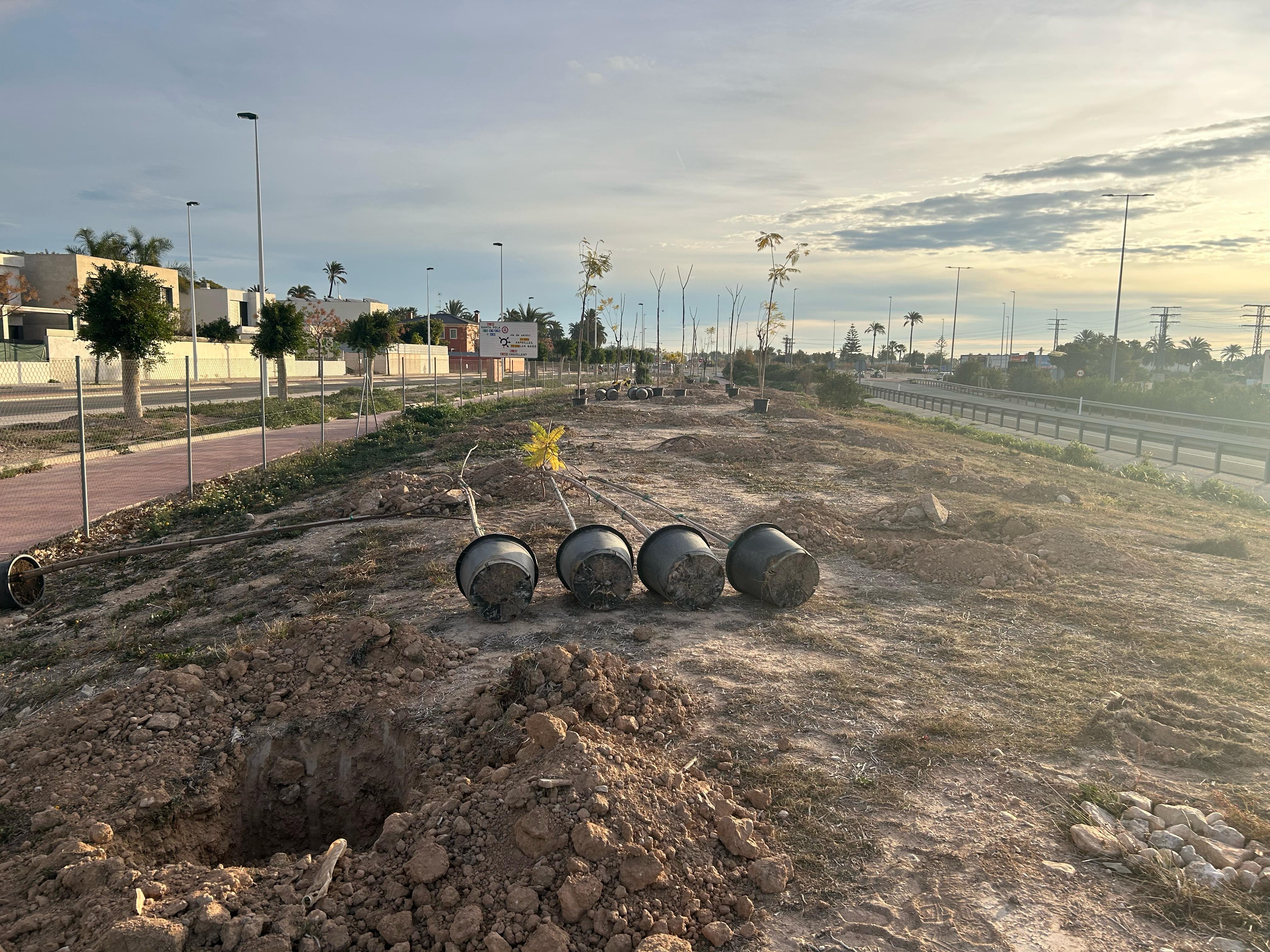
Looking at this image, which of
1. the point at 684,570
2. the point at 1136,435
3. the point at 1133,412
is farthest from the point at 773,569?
the point at 1133,412

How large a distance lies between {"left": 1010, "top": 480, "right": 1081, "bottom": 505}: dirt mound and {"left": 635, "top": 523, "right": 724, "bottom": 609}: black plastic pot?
855cm

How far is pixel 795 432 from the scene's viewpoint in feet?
76.2

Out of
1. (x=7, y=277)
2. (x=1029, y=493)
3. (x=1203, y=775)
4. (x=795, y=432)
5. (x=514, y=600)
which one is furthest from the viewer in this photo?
(x=7, y=277)

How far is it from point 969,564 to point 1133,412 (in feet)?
116

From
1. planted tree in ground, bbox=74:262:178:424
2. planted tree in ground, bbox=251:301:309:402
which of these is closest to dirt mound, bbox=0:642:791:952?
planted tree in ground, bbox=74:262:178:424

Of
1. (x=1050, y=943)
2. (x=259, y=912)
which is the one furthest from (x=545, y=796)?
(x=1050, y=943)

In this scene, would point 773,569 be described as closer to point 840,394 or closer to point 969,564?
point 969,564

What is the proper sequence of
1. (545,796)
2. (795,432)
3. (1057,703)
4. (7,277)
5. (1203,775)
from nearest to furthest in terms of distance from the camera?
(545,796)
(1203,775)
(1057,703)
(795,432)
(7,277)

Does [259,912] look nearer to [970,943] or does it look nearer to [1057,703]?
[970,943]

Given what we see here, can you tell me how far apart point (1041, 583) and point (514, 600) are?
219 inches

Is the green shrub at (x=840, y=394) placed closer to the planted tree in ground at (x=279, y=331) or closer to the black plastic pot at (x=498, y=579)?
the planted tree in ground at (x=279, y=331)

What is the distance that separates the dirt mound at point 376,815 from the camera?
307 cm

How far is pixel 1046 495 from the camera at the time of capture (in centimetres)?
1330

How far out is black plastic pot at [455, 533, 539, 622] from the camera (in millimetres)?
6477
